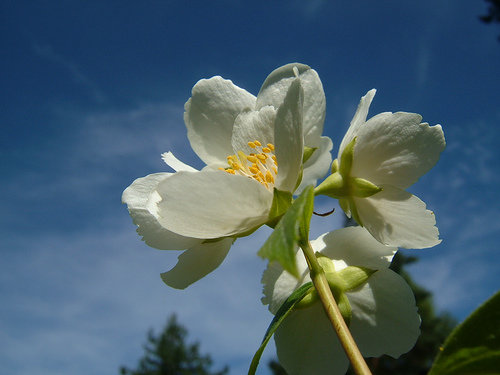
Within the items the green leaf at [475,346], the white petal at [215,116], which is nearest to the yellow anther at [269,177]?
the white petal at [215,116]

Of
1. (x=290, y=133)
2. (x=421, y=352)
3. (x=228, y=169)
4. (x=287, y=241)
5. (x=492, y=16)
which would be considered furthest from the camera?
(x=421, y=352)

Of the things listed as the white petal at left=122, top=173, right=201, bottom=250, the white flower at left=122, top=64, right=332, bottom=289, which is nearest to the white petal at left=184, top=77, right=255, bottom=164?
the white flower at left=122, top=64, right=332, bottom=289

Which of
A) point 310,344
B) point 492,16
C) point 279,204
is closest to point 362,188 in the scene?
point 279,204

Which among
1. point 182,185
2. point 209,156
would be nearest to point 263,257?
point 182,185

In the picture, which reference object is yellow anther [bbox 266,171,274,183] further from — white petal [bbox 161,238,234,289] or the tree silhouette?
the tree silhouette

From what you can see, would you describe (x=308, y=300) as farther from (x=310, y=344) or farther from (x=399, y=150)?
(x=399, y=150)

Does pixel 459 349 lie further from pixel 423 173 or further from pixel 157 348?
pixel 157 348
